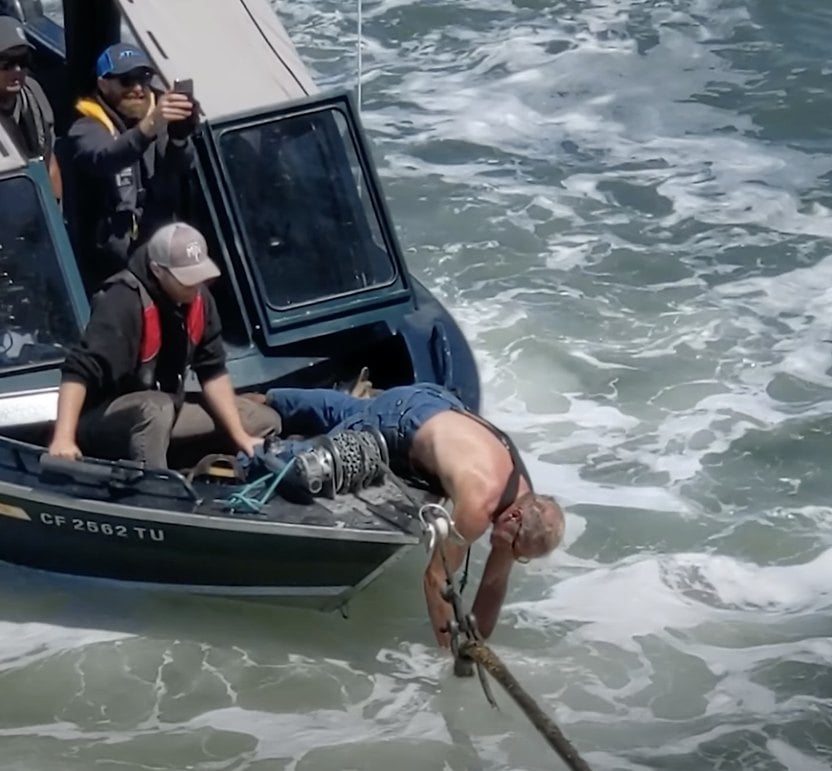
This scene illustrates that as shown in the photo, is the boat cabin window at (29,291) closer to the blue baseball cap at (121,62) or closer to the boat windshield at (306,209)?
the blue baseball cap at (121,62)

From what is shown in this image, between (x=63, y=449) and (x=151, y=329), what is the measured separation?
1.76ft

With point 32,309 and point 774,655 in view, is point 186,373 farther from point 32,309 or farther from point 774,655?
point 774,655

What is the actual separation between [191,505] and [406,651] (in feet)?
3.69

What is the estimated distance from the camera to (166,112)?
21.9ft

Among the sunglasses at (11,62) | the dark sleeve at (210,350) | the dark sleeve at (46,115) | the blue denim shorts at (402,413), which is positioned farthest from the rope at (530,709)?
the sunglasses at (11,62)

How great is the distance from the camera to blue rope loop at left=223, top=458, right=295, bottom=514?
601cm

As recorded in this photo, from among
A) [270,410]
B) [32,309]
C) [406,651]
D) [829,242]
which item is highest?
[32,309]

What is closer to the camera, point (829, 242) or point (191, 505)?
point (191, 505)

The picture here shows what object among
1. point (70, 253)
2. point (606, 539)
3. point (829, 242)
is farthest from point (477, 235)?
point (70, 253)

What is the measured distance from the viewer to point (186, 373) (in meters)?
6.45

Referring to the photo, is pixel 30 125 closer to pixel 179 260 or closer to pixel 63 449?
pixel 179 260

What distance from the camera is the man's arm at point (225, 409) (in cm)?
642

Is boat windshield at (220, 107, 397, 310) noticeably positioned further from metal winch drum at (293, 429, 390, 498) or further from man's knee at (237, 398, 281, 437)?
metal winch drum at (293, 429, 390, 498)

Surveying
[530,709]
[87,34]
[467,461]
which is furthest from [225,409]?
[87,34]
